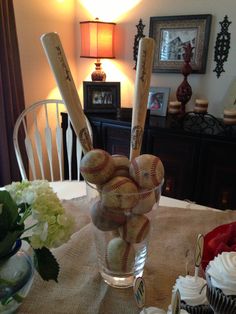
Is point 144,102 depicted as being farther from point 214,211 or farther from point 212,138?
point 212,138

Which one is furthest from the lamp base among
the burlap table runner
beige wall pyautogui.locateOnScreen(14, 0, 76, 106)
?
the burlap table runner

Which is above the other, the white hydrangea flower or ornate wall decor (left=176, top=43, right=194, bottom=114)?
ornate wall decor (left=176, top=43, right=194, bottom=114)

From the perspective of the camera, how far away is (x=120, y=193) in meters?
0.57

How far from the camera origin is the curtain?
1.74 meters

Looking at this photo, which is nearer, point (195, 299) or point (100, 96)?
point (195, 299)

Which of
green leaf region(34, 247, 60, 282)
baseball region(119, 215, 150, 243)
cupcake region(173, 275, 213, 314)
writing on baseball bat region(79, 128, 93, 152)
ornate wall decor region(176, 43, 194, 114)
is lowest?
cupcake region(173, 275, 213, 314)

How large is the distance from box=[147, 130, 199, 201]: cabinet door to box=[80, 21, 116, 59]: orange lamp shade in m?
0.78

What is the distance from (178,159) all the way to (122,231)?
1306mm

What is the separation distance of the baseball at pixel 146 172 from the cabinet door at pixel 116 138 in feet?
4.44

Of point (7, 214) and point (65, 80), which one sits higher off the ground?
point (65, 80)

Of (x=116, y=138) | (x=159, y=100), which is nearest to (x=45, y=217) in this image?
(x=116, y=138)

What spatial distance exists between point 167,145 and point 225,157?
36cm

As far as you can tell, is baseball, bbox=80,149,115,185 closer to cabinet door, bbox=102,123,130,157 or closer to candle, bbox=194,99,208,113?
cabinet door, bbox=102,123,130,157

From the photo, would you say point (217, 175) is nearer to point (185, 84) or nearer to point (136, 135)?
point (185, 84)
